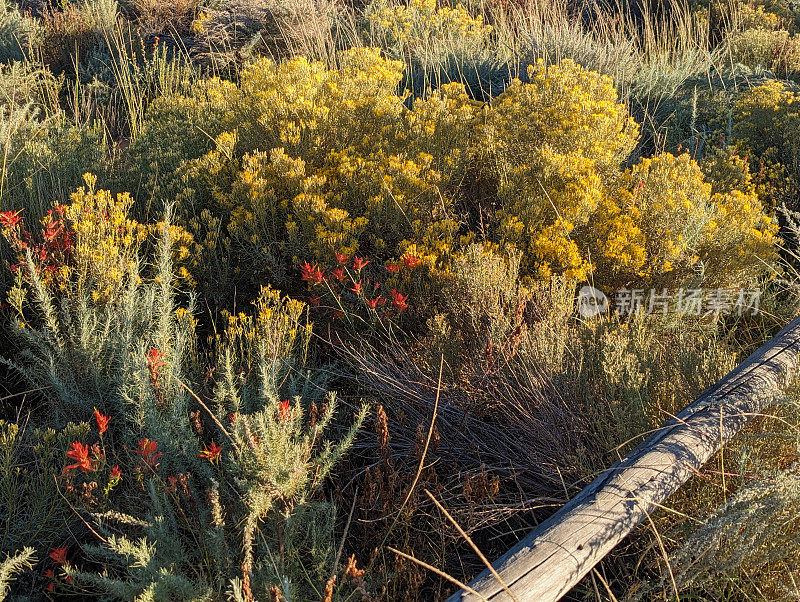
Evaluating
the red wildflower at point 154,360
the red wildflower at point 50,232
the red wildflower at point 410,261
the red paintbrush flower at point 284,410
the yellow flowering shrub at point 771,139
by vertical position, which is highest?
the red wildflower at point 50,232

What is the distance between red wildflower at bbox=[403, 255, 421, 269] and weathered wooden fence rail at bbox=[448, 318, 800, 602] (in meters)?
1.39

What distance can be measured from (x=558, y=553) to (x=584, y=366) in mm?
1091

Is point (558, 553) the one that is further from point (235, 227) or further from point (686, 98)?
point (686, 98)

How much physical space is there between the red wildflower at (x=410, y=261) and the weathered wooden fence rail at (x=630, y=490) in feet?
4.56

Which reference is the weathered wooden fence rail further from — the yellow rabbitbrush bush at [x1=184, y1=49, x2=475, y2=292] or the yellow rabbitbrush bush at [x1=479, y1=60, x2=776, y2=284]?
the yellow rabbitbrush bush at [x1=184, y1=49, x2=475, y2=292]

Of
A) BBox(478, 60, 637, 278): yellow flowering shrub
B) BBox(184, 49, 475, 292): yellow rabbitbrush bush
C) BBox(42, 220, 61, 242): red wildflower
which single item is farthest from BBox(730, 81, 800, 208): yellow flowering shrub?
BBox(42, 220, 61, 242): red wildflower

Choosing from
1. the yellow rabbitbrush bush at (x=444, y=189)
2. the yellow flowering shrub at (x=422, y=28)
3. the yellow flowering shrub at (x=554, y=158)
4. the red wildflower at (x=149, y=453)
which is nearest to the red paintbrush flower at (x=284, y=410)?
the red wildflower at (x=149, y=453)

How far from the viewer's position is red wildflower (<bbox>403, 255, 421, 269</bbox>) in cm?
306

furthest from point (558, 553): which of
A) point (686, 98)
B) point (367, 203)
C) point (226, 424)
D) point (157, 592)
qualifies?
point (686, 98)

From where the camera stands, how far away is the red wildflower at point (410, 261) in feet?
10.0

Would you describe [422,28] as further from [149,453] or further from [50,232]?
[149,453]

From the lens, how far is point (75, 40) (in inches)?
288

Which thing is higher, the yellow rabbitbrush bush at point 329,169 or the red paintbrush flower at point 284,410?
the yellow rabbitbrush bush at point 329,169

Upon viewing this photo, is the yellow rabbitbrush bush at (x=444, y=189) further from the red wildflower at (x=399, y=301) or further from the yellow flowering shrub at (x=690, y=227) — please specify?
the red wildflower at (x=399, y=301)
